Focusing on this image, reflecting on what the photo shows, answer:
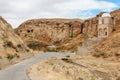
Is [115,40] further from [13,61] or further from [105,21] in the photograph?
[13,61]

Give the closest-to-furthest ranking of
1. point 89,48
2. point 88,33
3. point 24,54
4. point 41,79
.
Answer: point 41,79 < point 24,54 < point 89,48 < point 88,33

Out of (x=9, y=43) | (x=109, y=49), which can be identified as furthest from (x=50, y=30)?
(x=9, y=43)

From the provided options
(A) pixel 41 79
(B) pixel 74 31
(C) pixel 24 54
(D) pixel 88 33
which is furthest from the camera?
(B) pixel 74 31

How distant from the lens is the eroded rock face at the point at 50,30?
99312 millimetres

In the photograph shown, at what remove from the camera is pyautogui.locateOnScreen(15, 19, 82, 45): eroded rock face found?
326 feet

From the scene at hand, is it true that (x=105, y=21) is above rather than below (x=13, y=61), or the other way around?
above

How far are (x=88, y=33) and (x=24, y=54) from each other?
5534cm

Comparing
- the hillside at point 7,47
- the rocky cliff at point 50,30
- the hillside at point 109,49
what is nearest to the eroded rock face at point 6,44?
the hillside at point 7,47

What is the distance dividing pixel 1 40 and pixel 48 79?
16.1 metres

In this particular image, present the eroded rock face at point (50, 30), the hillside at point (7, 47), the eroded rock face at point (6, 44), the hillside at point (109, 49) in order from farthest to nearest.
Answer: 1. the eroded rock face at point (50, 30)
2. the hillside at point (109, 49)
3. the eroded rock face at point (6, 44)
4. the hillside at point (7, 47)

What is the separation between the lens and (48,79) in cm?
2081

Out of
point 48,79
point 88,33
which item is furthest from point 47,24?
point 48,79

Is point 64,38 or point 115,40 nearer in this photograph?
point 115,40

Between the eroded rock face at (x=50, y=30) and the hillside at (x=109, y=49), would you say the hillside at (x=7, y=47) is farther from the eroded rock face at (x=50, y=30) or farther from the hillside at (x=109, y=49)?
the eroded rock face at (x=50, y=30)
